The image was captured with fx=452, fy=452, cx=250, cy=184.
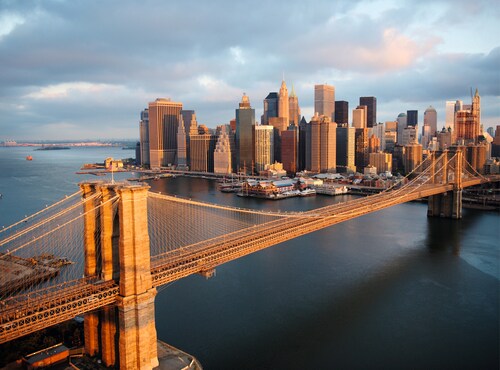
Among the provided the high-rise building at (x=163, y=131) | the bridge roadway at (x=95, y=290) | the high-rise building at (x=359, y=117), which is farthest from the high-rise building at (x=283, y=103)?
the bridge roadway at (x=95, y=290)

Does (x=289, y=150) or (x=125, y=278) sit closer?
(x=125, y=278)

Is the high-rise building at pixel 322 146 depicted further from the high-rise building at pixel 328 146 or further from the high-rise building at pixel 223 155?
the high-rise building at pixel 223 155

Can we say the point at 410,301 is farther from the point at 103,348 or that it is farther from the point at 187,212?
the point at 187,212

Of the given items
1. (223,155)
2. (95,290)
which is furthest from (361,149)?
(95,290)

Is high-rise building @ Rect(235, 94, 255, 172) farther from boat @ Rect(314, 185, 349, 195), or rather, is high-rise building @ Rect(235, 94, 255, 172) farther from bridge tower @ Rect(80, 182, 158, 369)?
bridge tower @ Rect(80, 182, 158, 369)

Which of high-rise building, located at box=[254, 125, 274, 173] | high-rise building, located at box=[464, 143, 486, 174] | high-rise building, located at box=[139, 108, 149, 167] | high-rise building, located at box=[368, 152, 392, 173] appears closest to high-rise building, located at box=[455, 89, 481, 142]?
high-rise building, located at box=[368, 152, 392, 173]

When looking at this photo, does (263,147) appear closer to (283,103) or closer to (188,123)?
(188,123)
